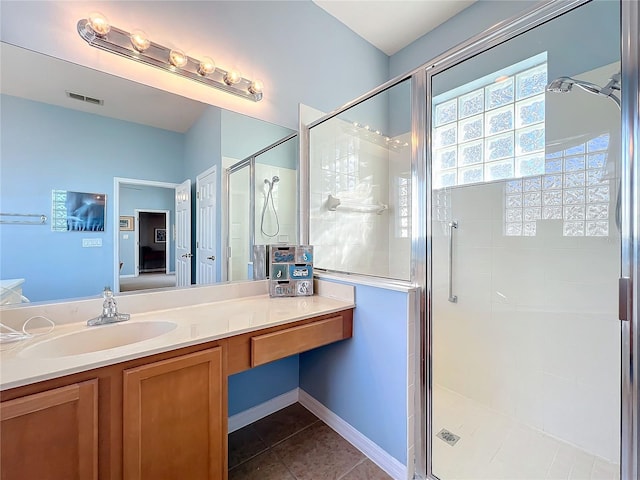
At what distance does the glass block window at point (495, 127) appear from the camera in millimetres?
1787

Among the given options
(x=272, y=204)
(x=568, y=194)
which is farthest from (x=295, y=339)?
(x=568, y=194)

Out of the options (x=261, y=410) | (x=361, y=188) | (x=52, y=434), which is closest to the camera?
(x=52, y=434)

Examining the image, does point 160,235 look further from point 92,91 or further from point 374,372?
point 374,372

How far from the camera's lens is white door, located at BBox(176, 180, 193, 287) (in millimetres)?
1575

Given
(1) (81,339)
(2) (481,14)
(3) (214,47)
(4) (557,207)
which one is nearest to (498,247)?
(4) (557,207)

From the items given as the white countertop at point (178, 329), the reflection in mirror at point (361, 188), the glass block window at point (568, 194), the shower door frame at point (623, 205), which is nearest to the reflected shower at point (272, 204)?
the reflection in mirror at point (361, 188)

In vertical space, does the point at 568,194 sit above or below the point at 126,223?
above

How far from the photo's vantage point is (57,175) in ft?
4.02

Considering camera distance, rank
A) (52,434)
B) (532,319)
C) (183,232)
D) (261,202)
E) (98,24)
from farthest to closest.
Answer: (261,202) → (532,319) → (183,232) → (98,24) → (52,434)

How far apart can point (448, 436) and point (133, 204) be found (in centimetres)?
213

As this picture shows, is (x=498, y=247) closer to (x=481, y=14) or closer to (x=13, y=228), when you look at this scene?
(x=481, y=14)

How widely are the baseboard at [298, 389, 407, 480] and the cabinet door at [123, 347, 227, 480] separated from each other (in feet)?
2.55

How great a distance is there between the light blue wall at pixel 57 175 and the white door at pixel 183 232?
0.20 metres

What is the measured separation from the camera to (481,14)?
2.12m
